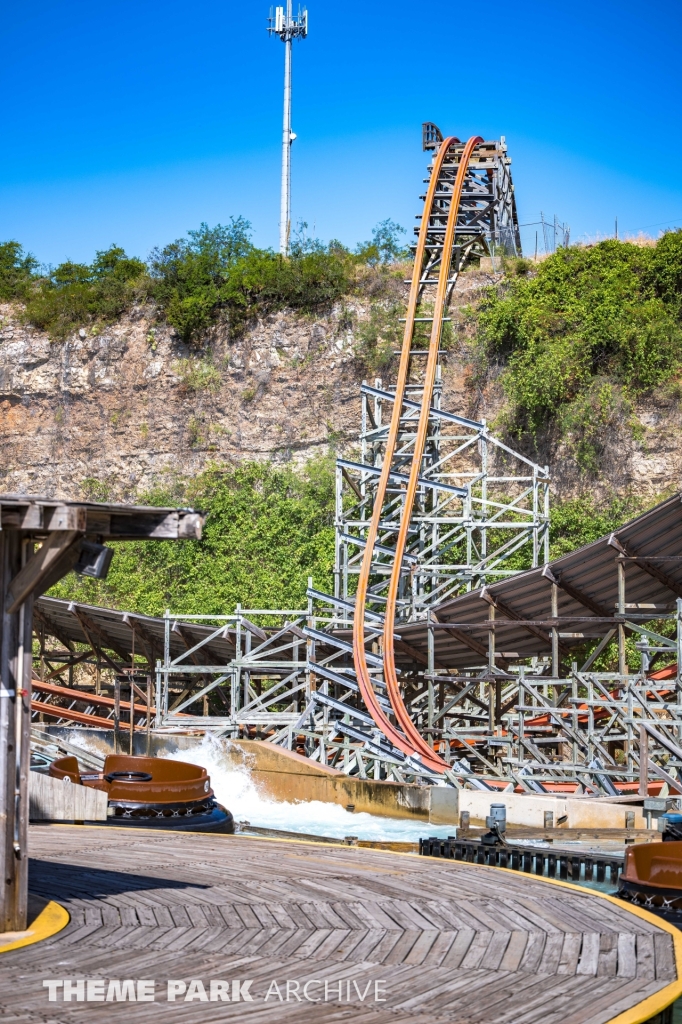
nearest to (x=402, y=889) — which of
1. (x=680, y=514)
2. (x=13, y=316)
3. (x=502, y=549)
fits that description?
(x=680, y=514)

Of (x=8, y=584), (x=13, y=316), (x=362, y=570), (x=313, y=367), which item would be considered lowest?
(x=8, y=584)

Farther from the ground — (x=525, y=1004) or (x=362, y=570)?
(x=362, y=570)

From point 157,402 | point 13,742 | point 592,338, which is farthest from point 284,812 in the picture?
point 157,402

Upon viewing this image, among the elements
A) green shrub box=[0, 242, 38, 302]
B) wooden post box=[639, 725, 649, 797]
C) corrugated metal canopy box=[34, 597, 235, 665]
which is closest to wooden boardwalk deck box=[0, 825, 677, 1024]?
wooden post box=[639, 725, 649, 797]

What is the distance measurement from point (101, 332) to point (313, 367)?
6764 millimetres

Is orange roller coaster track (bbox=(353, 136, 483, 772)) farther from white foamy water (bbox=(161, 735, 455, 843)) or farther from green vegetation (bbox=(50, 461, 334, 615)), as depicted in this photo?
green vegetation (bbox=(50, 461, 334, 615))

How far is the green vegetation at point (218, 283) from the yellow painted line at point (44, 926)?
25.9 meters

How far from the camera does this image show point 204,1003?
5035 millimetres

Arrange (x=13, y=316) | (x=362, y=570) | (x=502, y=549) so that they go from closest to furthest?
1. (x=362, y=570)
2. (x=502, y=549)
3. (x=13, y=316)

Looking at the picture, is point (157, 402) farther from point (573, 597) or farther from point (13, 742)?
point (13, 742)

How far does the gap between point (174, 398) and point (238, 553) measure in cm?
560

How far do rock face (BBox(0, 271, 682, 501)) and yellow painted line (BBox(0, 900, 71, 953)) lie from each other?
22662 millimetres

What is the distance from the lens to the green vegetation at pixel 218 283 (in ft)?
103

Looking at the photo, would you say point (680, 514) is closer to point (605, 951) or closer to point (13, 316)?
point (605, 951)
